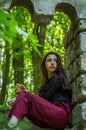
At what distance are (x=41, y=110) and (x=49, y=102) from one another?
0.52 ft

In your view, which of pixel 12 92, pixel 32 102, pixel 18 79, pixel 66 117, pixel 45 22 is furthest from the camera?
pixel 12 92

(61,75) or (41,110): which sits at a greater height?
(61,75)

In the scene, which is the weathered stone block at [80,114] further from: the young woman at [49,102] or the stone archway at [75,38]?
the young woman at [49,102]

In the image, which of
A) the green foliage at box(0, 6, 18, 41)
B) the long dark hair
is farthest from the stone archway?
the green foliage at box(0, 6, 18, 41)

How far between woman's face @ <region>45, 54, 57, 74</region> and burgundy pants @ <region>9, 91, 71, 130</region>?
17.5 inches

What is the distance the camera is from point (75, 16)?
3.59m

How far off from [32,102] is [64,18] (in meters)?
4.82

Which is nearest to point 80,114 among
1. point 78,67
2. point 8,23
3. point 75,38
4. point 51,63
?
point 78,67

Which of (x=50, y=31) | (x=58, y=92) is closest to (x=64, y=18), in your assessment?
(x=50, y=31)

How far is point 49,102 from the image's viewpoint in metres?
3.29

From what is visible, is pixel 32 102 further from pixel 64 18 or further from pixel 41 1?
pixel 64 18

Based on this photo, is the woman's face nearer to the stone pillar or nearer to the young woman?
the young woman

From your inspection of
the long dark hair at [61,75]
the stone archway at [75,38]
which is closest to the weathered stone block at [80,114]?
the stone archway at [75,38]

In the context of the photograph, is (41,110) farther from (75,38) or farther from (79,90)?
(75,38)
